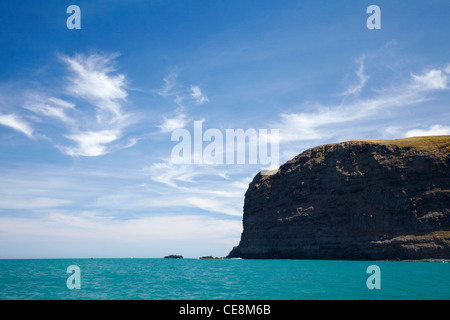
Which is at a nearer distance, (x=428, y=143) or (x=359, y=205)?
(x=428, y=143)

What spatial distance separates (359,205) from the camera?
124 m

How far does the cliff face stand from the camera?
362ft

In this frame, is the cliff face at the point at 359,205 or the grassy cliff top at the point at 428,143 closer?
the cliff face at the point at 359,205

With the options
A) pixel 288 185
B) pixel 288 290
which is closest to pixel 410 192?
pixel 288 185

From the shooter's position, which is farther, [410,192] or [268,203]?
[268,203]

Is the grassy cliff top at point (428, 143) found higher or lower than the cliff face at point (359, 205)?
higher

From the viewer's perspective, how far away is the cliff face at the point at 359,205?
362ft

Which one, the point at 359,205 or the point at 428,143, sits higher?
the point at 428,143

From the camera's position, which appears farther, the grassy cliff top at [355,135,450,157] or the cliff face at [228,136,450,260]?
the grassy cliff top at [355,135,450,157]

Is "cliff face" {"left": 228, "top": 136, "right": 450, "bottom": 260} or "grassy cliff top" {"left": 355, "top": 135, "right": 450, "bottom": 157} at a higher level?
"grassy cliff top" {"left": 355, "top": 135, "right": 450, "bottom": 157}
